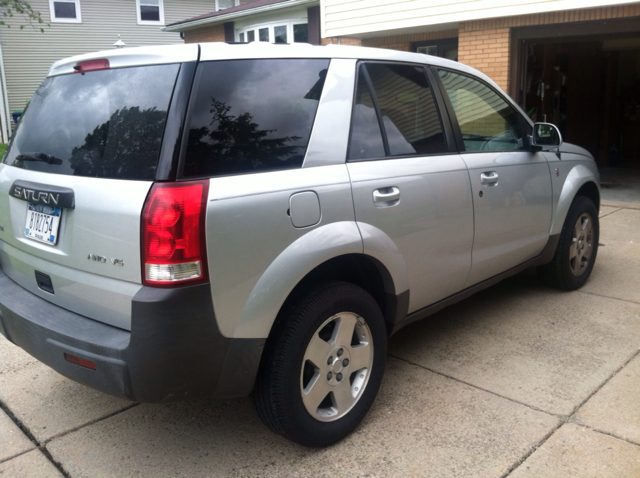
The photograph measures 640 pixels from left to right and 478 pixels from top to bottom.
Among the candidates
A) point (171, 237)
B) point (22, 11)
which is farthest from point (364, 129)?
point (22, 11)

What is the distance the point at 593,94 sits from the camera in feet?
43.5

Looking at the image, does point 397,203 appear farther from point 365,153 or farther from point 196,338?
point 196,338

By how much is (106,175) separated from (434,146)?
188 cm

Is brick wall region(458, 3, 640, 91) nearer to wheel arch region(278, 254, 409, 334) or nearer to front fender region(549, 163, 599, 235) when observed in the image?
front fender region(549, 163, 599, 235)

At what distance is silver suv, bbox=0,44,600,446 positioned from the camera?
2377mm

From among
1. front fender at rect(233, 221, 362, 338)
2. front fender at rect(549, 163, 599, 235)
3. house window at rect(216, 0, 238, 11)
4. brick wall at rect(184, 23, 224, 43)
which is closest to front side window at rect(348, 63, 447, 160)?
front fender at rect(233, 221, 362, 338)

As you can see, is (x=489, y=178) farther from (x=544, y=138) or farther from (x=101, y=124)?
(x=101, y=124)

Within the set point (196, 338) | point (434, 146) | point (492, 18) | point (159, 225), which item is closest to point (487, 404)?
point (434, 146)

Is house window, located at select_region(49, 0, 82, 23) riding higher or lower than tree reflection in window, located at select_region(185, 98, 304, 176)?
higher

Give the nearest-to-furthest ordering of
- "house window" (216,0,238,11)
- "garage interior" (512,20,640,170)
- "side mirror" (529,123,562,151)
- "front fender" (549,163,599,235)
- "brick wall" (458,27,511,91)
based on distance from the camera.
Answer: "side mirror" (529,123,562,151)
"front fender" (549,163,599,235)
"brick wall" (458,27,511,91)
"garage interior" (512,20,640,170)
"house window" (216,0,238,11)

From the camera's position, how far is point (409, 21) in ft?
36.8

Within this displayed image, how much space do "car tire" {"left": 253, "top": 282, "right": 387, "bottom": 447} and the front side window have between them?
749mm

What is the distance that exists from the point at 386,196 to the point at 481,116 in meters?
1.41

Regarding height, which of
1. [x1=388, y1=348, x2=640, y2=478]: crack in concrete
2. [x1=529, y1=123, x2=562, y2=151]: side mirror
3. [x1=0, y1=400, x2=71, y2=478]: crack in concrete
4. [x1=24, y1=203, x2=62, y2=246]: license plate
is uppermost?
[x1=529, y1=123, x2=562, y2=151]: side mirror
